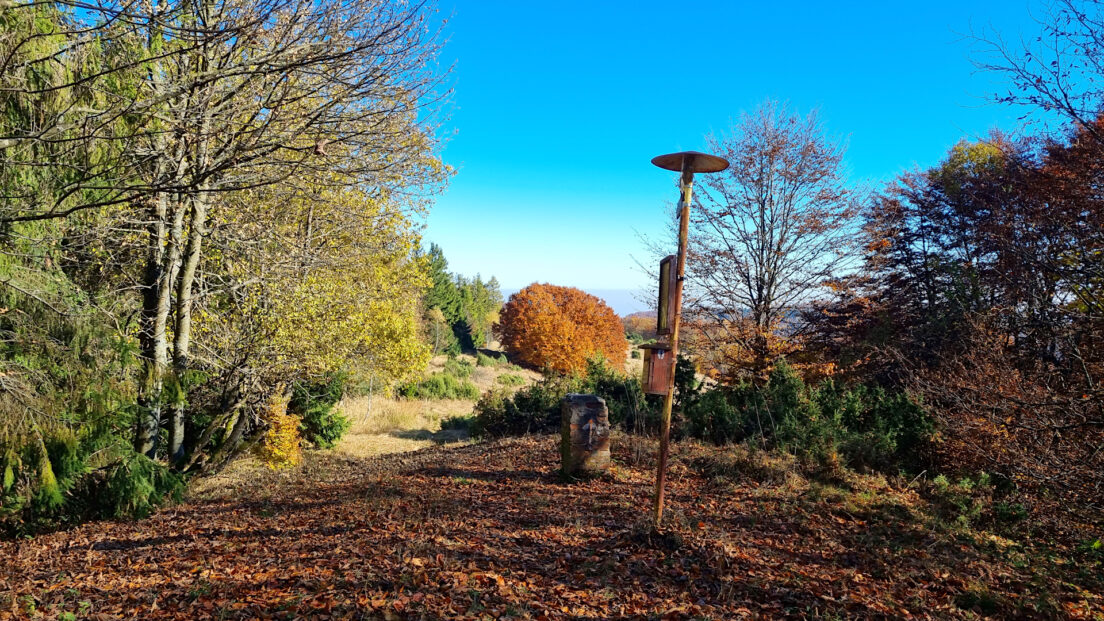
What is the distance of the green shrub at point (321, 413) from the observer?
13211 millimetres

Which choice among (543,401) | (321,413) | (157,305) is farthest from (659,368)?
(321,413)

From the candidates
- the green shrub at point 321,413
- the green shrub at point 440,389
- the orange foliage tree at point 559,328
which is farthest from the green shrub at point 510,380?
the green shrub at point 321,413

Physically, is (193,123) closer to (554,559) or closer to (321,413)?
(554,559)

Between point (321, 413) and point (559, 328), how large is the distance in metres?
23.9

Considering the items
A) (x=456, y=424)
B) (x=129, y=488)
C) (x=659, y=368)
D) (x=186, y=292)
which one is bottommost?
(x=456, y=424)

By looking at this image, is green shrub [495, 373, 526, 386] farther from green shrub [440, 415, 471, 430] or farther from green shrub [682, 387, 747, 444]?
green shrub [682, 387, 747, 444]

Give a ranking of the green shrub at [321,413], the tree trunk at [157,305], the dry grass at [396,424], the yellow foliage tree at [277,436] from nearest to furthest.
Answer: the tree trunk at [157,305] → the yellow foliage tree at [277,436] → the green shrub at [321,413] → the dry grass at [396,424]

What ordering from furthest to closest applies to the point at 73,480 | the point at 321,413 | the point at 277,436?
the point at 321,413
the point at 277,436
the point at 73,480

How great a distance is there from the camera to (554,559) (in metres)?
5.07

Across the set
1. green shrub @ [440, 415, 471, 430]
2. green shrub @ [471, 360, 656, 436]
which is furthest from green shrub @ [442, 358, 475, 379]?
green shrub @ [471, 360, 656, 436]

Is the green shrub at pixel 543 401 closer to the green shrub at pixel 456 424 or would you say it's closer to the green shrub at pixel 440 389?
the green shrub at pixel 456 424

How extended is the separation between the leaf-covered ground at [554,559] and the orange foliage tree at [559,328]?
87.2ft

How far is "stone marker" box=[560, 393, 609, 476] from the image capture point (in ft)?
Result: 25.8

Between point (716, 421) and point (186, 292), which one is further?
point (716, 421)
